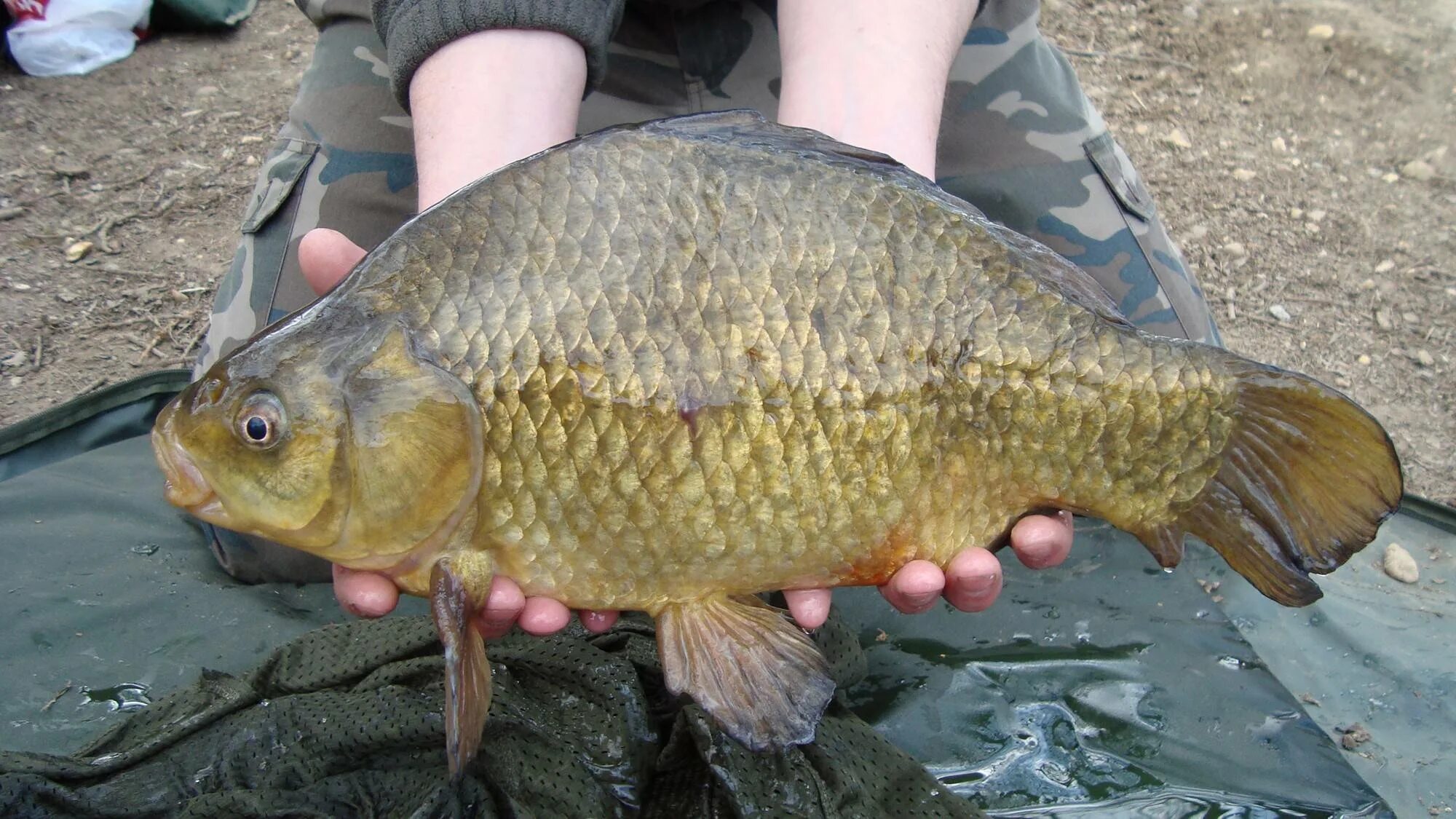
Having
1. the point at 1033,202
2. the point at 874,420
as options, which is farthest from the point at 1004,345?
the point at 1033,202

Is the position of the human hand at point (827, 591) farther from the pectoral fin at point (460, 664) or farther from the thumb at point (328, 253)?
the thumb at point (328, 253)

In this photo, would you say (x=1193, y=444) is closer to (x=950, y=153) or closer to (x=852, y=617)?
(x=852, y=617)

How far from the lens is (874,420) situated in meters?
1.49

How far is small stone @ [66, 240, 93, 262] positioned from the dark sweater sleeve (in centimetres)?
231

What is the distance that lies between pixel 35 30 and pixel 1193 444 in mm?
5083

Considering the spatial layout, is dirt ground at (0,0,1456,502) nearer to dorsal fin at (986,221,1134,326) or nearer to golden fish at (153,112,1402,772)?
golden fish at (153,112,1402,772)

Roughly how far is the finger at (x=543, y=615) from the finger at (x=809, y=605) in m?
0.37

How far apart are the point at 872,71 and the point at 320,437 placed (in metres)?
1.31

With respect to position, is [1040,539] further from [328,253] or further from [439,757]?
[328,253]

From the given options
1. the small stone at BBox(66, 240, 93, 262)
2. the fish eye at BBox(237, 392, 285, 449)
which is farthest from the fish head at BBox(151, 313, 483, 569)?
the small stone at BBox(66, 240, 93, 262)

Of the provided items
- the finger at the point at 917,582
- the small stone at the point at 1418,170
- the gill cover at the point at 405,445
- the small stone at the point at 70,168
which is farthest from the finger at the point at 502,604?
the small stone at the point at 1418,170

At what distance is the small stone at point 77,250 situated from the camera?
3.74m

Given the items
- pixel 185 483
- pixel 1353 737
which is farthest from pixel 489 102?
pixel 1353 737

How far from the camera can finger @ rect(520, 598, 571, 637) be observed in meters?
1.56
